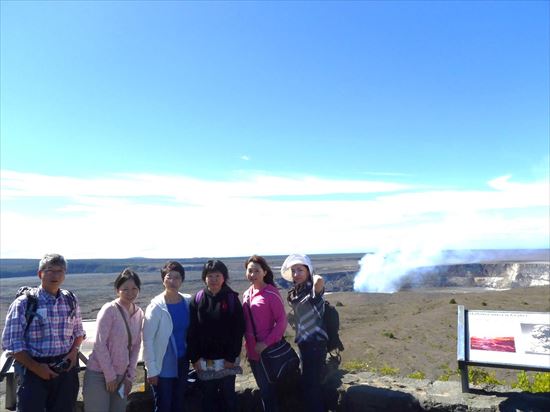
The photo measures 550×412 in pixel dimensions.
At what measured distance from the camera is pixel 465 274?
6888cm

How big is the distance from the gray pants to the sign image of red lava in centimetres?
385

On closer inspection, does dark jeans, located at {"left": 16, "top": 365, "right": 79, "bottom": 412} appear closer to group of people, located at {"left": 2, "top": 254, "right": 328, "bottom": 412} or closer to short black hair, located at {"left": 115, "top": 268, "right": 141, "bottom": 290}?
group of people, located at {"left": 2, "top": 254, "right": 328, "bottom": 412}

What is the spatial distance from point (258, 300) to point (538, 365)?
302 centimetres

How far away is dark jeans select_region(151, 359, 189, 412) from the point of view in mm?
4168

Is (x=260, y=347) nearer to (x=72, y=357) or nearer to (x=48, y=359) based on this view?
(x=72, y=357)

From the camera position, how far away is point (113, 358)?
13.0 feet

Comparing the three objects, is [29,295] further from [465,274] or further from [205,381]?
[465,274]

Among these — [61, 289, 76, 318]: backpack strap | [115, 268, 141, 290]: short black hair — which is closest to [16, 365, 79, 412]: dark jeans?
[61, 289, 76, 318]: backpack strap

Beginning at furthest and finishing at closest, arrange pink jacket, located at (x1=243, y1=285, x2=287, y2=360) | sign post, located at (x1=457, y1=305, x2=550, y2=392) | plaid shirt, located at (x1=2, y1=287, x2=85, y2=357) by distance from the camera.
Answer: sign post, located at (x1=457, y1=305, x2=550, y2=392) < pink jacket, located at (x1=243, y1=285, x2=287, y2=360) < plaid shirt, located at (x1=2, y1=287, x2=85, y2=357)

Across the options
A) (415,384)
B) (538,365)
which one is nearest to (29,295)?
(415,384)

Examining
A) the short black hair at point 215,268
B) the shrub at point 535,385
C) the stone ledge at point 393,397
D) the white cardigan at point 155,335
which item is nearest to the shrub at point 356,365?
the shrub at point 535,385

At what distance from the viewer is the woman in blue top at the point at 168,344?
412 centimetres

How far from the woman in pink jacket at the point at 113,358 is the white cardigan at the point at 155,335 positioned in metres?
0.11

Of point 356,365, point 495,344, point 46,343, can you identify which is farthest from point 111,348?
point 356,365
